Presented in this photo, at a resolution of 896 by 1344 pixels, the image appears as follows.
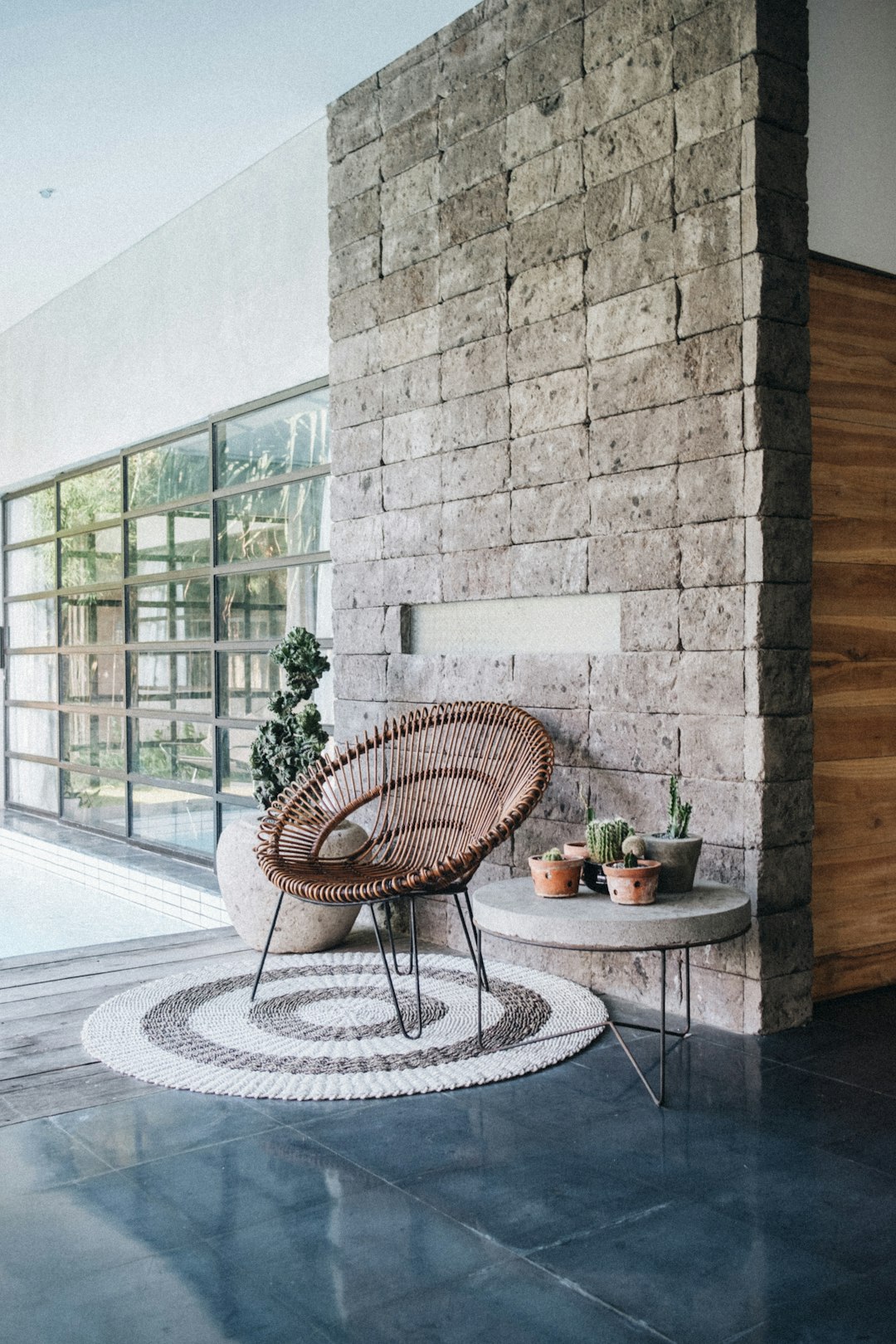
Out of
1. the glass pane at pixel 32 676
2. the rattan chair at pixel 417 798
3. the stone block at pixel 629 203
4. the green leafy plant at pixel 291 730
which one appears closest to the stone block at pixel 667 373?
the stone block at pixel 629 203

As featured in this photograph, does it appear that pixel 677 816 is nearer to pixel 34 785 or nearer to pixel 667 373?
pixel 667 373

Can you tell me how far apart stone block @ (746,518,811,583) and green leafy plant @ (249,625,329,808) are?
6.24 ft

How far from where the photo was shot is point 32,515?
880 centimetres

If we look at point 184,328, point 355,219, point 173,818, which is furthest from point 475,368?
point 173,818

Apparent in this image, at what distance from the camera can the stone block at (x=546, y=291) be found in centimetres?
385

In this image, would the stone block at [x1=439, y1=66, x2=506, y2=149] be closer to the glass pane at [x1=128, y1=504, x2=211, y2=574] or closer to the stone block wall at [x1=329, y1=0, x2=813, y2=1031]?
the stone block wall at [x1=329, y1=0, x2=813, y2=1031]

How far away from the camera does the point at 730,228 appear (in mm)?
3340

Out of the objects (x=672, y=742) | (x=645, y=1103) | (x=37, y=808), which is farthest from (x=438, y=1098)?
(x=37, y=808)

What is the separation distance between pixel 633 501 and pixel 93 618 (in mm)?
5079

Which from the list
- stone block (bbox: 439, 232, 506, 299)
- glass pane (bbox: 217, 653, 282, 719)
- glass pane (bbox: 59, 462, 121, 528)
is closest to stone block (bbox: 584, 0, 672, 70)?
stone block (bbox: 439, 232, 506, 299)

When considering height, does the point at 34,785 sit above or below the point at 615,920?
below

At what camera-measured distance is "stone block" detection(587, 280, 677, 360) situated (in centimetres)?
354

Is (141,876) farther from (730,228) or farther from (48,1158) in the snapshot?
(730,228)

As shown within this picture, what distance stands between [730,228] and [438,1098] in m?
2.37
